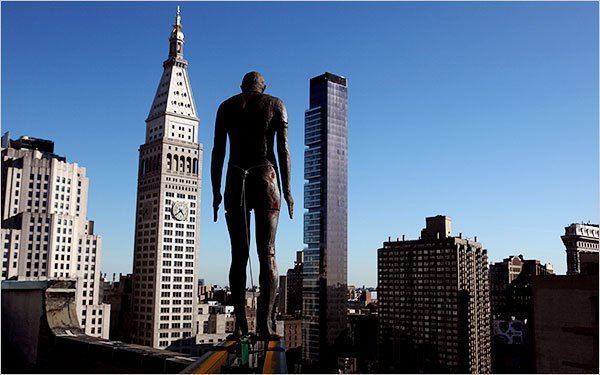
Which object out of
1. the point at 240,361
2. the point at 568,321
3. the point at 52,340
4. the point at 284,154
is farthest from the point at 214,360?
the point at 568,321

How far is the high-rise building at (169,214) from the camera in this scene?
321 ft

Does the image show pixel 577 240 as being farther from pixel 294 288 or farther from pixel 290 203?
pixel 290 203

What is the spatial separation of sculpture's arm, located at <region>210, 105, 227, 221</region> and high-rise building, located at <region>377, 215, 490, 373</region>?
370ft

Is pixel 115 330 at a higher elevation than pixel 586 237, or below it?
below

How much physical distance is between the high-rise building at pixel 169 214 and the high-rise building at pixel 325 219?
167ft

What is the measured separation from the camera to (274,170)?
868cm

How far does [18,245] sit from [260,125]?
83944 millimetres

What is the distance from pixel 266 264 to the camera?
8.46 m

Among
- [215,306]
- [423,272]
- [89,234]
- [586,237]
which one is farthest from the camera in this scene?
[586,237]

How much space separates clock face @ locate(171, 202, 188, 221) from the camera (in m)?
103

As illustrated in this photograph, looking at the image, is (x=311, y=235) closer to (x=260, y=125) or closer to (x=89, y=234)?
(x=89, y=234)

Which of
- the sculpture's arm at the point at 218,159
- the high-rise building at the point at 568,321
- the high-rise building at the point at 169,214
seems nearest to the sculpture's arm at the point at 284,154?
the sculpture's arm at the point at 218,159

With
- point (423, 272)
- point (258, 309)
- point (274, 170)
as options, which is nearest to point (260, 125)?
point (274, 170)

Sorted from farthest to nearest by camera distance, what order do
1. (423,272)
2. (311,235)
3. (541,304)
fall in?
(311,235), (423,272), (541,304)
